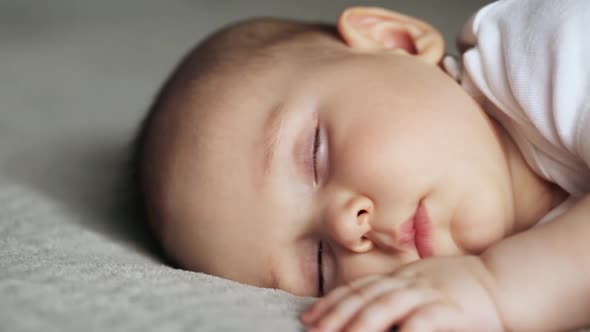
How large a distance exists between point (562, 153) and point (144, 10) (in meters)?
1.88

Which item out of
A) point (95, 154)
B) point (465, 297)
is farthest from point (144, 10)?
point (465, 297)

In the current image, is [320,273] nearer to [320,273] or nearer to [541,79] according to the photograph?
[320,273]

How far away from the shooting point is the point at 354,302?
0.87 m

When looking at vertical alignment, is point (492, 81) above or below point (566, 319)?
above

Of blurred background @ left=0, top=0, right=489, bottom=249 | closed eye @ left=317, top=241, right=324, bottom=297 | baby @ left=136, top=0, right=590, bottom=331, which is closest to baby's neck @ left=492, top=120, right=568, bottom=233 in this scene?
baby @ left=136, top=0, right=590, bottom=331

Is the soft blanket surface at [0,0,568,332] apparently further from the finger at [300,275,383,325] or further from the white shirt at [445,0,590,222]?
the white shirt at [445,0,590,222]

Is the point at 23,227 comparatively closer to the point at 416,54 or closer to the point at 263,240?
the point at 263,240

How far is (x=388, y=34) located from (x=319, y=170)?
0.42 m

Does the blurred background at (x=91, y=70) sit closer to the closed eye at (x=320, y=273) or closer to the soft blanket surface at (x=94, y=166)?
the soft blanket surface at (x=94, y=166)

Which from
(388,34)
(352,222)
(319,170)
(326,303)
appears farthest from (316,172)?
(388,34)

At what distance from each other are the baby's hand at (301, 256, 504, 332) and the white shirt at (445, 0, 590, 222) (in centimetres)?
29

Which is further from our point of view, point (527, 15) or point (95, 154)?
point (95, 154)

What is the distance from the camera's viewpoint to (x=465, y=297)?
34.9 inches

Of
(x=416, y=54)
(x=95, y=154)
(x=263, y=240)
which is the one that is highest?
(x=416, y=54)
